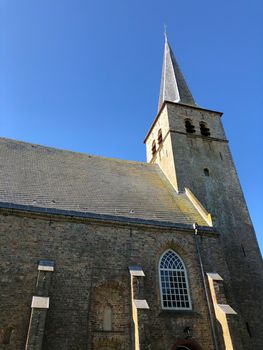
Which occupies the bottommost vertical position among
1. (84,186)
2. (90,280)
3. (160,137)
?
(90,280)

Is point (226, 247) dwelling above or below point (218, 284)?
above

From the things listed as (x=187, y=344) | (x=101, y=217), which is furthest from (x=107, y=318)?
(x=101, y=217)

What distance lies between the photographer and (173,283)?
12727 millimetres

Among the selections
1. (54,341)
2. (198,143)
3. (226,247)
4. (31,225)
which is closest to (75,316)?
(54,341)

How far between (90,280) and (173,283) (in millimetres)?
3547

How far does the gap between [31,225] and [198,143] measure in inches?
496

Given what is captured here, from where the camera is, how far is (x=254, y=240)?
54.7ft

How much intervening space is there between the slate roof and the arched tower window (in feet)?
6.11

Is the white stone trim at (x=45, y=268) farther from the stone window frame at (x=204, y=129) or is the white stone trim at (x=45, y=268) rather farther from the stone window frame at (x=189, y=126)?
the stone window frame at (x=204, y=129)

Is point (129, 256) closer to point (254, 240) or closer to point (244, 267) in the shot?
point (244, 267)

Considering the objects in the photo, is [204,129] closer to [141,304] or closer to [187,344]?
[141,304]

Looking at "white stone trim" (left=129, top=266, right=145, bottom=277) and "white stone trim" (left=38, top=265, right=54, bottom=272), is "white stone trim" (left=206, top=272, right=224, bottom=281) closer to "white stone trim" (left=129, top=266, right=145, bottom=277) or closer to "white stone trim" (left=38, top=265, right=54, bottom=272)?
"white stone trim" (left=129, top=266, right=145, bottom=277)

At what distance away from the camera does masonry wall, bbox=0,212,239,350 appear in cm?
1037

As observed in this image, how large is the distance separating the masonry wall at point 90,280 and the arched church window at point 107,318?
102 millimetres
